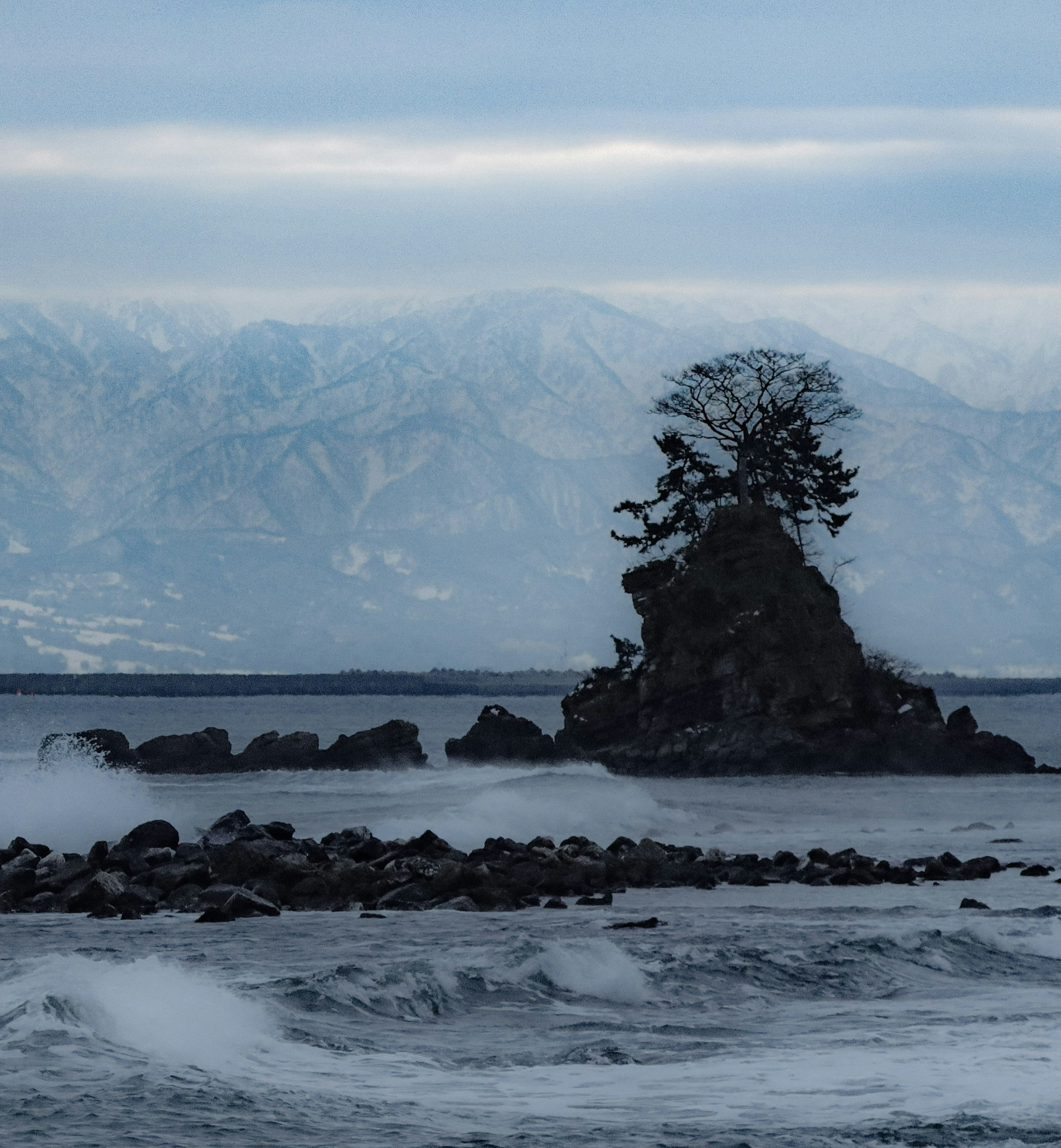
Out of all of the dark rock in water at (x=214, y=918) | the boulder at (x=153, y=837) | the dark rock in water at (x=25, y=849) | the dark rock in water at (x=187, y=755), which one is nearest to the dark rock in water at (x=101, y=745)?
the dark rock in water at (x=187, y=755)

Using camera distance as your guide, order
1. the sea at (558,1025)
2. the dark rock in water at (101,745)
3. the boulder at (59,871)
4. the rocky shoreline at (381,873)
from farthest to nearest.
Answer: the dark rock in water at (101,745)
the boulder at (59,871)
the rocky shoreline at (381,873)
the sea at (558,1025)

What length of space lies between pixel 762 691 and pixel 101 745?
87.4 ft

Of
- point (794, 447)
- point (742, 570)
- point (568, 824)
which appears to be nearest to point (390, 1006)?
point (568, 824)

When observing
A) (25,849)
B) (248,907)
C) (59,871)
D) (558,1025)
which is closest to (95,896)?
(248,907)

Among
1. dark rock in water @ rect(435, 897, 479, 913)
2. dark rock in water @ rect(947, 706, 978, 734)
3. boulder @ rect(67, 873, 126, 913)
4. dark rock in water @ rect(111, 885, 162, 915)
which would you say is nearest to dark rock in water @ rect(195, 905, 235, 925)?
dark rock in water @ rect(111, 885, 162, 915)

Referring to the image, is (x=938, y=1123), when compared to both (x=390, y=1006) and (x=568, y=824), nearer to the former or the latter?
(x=390, y=1006)

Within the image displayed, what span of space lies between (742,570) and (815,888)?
33.9 m

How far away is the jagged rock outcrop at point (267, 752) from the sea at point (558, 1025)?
38856mm

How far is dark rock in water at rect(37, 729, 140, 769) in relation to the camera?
62.1m

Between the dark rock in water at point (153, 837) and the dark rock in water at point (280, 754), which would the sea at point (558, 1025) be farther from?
the dark rock in water at point (280, 754)

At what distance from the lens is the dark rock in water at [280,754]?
65375 mm

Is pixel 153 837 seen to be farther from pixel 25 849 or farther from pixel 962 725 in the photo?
pixel 962 725

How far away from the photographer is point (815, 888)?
25.7 m

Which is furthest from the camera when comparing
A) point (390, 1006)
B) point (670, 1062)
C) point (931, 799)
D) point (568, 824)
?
point (931, 799)
